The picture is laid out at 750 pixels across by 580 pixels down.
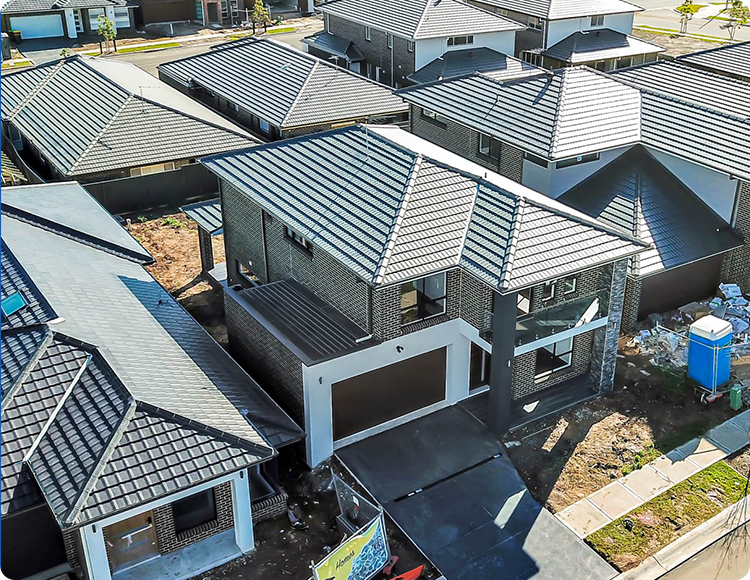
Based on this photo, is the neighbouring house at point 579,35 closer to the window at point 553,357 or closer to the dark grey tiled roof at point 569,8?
the dark grey tiled roof at point 569,8

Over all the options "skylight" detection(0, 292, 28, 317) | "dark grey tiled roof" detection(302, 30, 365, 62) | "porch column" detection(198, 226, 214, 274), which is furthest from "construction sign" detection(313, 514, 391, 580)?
"dark grey tiled roof" detection(302, 30, 365, 62)

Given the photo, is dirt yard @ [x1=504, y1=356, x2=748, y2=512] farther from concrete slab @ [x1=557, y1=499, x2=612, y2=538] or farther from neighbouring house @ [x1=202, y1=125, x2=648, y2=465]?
neighbouring house @ [x1=202, y1=125, x2=648, y2=465]

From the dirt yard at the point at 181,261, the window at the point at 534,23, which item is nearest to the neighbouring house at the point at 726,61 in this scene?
the window at the point at 534,23

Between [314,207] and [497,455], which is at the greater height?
[314,207]

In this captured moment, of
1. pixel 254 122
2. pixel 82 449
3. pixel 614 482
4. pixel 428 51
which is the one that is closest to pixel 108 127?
pixel 254 122

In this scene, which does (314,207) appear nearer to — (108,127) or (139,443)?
(139,443)
